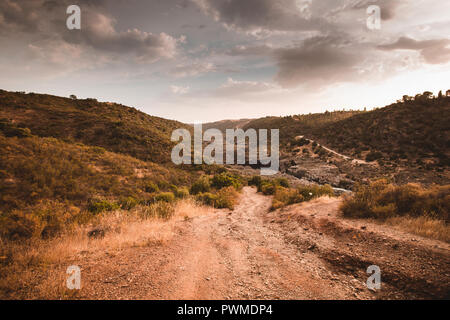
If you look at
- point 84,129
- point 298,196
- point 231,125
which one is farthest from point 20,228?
point 231,125

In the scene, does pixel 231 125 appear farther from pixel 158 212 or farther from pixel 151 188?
pixel 158 212

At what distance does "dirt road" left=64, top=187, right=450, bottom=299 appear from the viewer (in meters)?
3.60

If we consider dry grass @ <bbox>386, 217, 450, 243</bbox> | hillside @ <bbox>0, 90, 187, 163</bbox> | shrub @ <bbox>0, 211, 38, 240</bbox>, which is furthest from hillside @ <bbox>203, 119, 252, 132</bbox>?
shrub @ <bbox>0, 211, 38, 240</bbox>

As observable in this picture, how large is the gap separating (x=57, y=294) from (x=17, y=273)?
1.41 metres

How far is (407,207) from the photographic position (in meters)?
6.88

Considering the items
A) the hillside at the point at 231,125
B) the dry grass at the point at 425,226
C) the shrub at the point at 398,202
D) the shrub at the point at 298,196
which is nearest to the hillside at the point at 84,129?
the shrub at the point at 298,196

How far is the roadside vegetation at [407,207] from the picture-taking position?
5375 mm

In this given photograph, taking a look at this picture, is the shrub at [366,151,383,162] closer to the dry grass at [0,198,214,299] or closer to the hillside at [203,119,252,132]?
the dry grass at [0,198,214,299]

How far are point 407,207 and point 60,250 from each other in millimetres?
11258

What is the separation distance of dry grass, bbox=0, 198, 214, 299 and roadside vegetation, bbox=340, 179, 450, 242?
758cm

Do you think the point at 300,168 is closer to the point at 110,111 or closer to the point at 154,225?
the point at 154,225

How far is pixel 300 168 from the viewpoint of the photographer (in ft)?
111

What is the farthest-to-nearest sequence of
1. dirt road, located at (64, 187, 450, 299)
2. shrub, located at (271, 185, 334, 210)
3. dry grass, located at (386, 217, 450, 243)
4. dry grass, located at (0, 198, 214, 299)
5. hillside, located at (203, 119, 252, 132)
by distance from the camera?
hillside, located at (203, 119, 252, 132) < shrub, located at (271, 185, 334, 210) < dry grass, located at (386, 217, 450, 243) < dirt road, located at (64, 187, 450, 299) < dry grass, located at (0, 198, 214, 299)

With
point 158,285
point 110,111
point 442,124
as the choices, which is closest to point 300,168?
point 442,124
